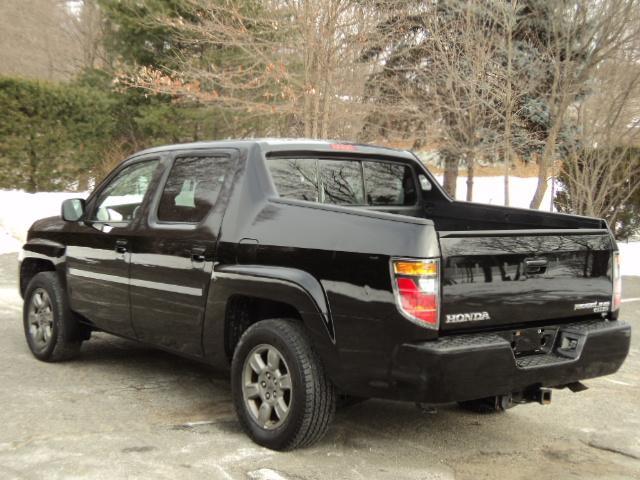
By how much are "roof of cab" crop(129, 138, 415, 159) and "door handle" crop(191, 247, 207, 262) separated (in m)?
0.68

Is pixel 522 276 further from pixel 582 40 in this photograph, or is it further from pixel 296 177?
pixel 582 40

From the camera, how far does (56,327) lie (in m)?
6.17

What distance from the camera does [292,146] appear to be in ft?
16.4

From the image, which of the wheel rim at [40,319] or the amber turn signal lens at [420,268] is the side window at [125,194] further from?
the amber turn signal lens at [420,268]

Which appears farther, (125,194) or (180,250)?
(125,194)

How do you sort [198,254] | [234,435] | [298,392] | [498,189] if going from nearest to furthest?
[298,392] → [234,435] → [198,254] → [498,189]

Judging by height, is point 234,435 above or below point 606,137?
below

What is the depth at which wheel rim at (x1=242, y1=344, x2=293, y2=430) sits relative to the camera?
4297 mm

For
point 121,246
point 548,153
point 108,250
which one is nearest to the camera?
point 121,246

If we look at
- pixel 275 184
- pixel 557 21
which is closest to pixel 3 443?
pixel 275 184

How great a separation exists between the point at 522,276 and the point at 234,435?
Result: 1.89 meters

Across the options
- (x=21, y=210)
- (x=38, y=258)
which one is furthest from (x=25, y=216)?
(x=38, y=258)

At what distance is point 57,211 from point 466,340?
1416cm

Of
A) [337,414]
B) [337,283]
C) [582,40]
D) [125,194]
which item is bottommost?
Answer: [337,414]
